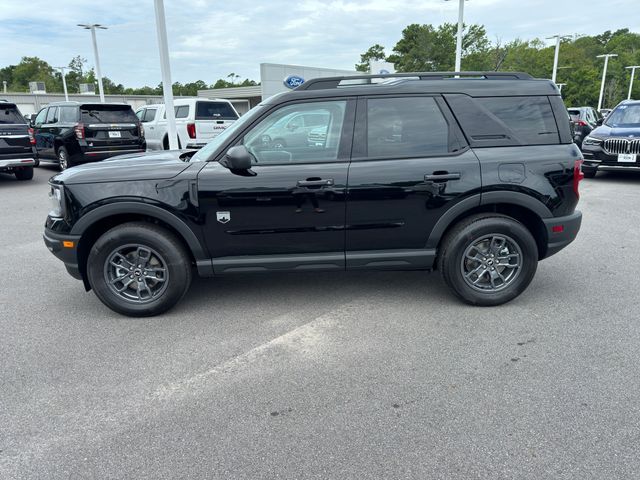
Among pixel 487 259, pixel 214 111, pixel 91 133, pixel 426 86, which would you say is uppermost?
pixel 214 111

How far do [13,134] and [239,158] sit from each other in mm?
9649

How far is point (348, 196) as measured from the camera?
151 inches

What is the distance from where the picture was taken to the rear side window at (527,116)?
3.99 meters

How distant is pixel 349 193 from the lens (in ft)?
12.5

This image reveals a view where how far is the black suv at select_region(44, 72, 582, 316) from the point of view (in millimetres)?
3799

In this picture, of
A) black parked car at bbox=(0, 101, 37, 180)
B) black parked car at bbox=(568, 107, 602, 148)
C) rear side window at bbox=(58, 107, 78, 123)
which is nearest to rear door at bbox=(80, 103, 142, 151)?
rear side window at bbox=(58, 107, 78, 123)

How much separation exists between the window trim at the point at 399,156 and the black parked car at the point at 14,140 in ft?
32.8

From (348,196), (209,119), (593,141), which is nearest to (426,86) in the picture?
(348,196)

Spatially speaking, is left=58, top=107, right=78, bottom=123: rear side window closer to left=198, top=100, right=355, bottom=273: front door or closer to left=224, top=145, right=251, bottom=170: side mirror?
left=198, top=100, right=355, bottom=273: front door

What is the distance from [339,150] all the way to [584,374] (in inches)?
94.3

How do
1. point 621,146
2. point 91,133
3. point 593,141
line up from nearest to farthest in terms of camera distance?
point 621,146, point 593,141, point 91,133

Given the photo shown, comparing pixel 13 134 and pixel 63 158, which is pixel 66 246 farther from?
pixel 63 158

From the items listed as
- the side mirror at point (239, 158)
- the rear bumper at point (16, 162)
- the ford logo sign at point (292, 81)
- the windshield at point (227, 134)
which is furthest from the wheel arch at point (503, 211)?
the ford logo sign at point (292, 81)

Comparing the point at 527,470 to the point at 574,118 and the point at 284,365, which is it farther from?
the point at 574,118
